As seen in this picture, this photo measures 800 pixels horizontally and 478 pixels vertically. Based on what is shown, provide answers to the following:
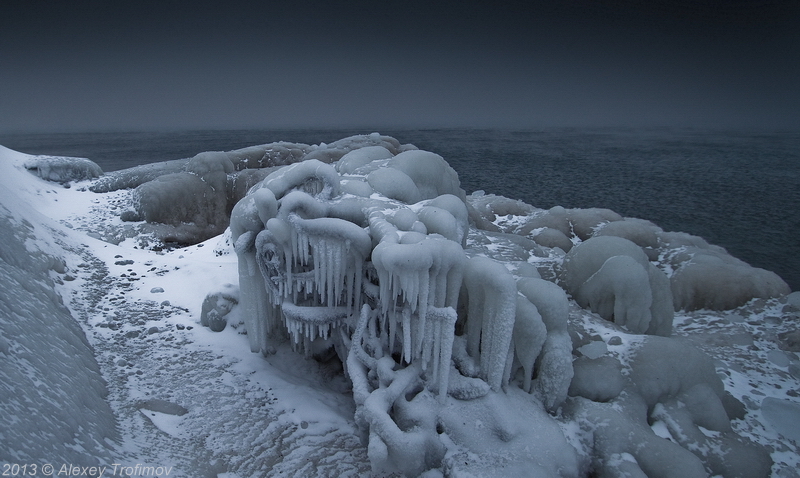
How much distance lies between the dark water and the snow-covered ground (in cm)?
998

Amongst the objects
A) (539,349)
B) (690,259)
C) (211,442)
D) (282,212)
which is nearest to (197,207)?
(282,212)

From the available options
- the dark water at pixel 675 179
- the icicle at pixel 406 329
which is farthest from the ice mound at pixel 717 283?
the icicle at pixel 406 329

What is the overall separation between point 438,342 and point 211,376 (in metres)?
4.33

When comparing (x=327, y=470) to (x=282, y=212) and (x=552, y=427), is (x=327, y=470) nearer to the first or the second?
(x=552, y=427)

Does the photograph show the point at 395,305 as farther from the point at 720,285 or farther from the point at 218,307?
the point at 720,285

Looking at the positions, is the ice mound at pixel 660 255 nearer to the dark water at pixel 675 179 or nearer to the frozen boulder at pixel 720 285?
the frozen boulder at pixel 720 285

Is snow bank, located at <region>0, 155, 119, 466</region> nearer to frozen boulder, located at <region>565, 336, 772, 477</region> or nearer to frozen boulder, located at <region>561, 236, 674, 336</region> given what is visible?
frozen boulder, located at <region>565, 336, 772, 477</region>

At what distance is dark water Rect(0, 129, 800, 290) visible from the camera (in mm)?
21266

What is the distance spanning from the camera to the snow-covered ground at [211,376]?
5930 mm

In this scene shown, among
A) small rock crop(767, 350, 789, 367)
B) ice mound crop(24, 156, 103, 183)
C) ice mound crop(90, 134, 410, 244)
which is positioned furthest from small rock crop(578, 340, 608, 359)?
ice mound crop(24, 156, 103, 183)

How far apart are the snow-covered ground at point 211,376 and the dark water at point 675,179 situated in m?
9.98

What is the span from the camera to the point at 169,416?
675 centimetres

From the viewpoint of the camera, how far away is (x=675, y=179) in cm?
2927

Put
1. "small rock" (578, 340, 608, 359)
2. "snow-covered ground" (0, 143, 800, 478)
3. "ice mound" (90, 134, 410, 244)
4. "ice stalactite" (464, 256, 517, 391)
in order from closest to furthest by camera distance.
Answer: "snow-covered ground" (0, 143, 800, 478) < "ice stalactite" (464, 256, 517, 391) < "small rock" (578, 340, 608, 359) < "ice mound" (90, 134, 410, 244)
